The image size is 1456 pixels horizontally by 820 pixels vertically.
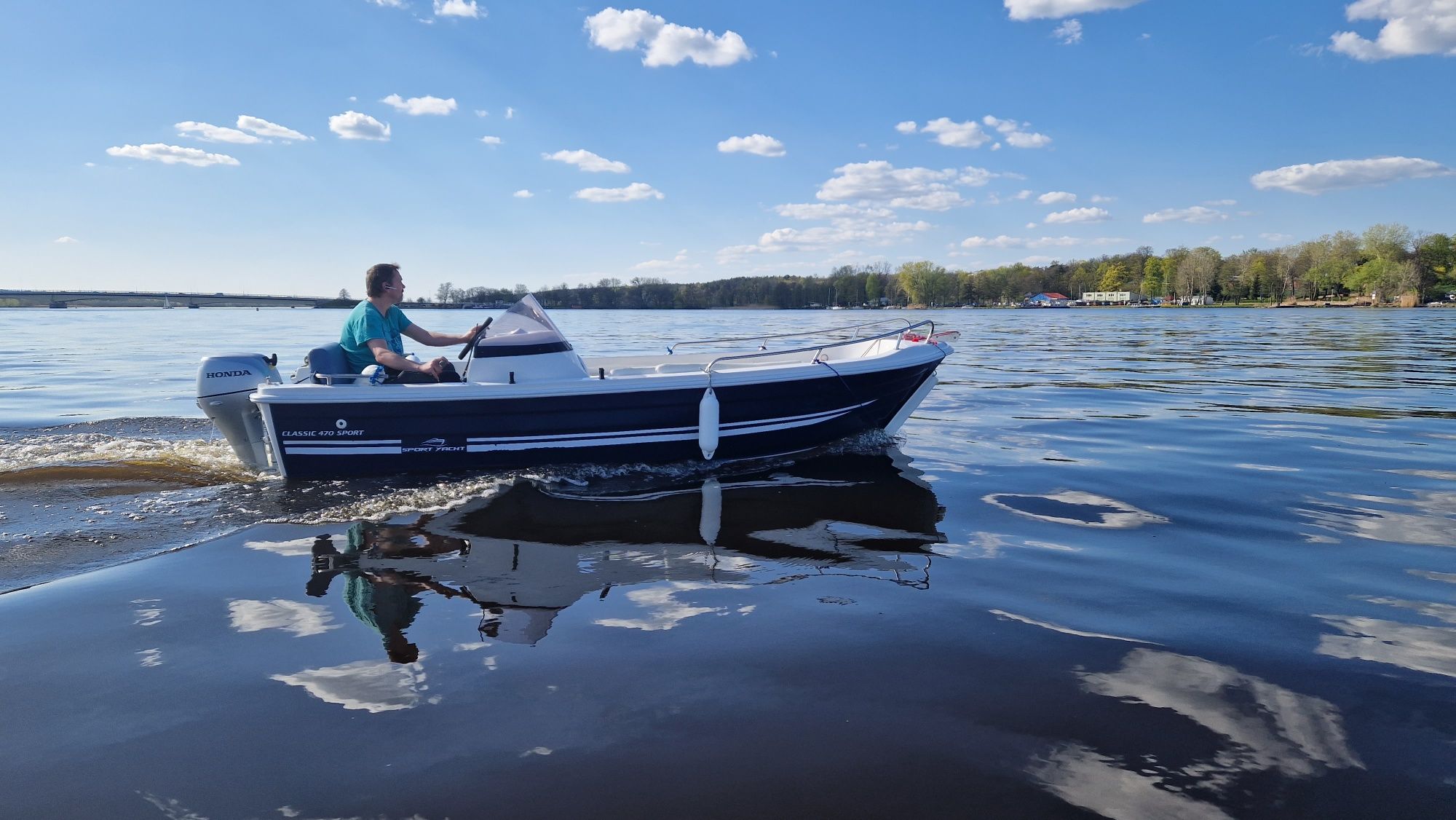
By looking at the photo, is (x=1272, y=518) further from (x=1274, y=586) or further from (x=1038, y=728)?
(x=1038, y=728)

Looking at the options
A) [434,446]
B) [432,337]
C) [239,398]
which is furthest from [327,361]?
[434,446]

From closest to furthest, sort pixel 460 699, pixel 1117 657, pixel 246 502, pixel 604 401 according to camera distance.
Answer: pixel 460 699 < pixel 1117 657 < pixel 246 502 < pixel 604 401

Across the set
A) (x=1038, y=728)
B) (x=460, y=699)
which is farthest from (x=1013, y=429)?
(x=460, y=699)

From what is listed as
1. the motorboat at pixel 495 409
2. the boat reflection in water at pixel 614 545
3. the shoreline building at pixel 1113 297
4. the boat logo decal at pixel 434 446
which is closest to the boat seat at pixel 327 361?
the motorboat at pixel 495 409

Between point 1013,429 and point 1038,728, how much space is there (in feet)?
24.9

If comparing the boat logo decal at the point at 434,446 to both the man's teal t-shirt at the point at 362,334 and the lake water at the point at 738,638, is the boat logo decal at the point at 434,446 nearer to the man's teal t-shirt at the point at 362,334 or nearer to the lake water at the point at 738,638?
the lake water at the point at 738,638

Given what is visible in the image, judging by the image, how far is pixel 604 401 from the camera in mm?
7238

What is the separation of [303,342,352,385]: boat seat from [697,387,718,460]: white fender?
338 centimetres

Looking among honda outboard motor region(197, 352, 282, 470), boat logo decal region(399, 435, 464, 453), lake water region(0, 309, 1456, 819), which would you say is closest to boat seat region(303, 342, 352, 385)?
honda outboard motor region(197, 352, 282, 470)

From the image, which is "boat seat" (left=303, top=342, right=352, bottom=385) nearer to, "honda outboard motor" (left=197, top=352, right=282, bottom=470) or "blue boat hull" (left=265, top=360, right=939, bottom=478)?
"blue boat hull" (left=265, top=360, right=939, bottom=478)

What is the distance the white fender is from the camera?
743 centimetres

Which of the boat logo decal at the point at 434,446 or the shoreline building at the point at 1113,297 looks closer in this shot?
the boat logo decal at the point at 434,446

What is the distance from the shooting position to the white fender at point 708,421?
7.43 m

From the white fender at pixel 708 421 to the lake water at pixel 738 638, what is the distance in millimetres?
414
